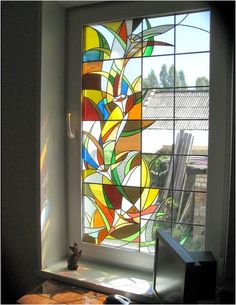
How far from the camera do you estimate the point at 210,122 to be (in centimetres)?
134

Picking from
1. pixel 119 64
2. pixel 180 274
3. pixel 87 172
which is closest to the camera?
pixel 180 274

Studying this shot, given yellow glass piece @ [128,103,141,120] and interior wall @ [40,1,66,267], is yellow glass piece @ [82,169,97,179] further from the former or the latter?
yellow glass piece @ [128,103,141,120]

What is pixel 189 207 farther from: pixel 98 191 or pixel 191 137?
pixel 98 191

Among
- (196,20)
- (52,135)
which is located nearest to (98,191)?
(52,135)

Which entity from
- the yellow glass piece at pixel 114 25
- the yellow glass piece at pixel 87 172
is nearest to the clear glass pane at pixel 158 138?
the yellow glass piece at pixel 87 172

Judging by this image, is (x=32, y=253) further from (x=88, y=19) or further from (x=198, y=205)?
(x=88, y=19)

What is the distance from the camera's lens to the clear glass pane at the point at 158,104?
1.45 metres

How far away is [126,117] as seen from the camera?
5.06 feet

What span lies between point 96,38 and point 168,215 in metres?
1.01

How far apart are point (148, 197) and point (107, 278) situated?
1.49 ft

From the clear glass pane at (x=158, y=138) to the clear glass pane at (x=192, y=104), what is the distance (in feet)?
0.26

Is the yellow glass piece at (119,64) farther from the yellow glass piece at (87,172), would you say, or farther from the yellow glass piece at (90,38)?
the yellow glass piece at (87,172)

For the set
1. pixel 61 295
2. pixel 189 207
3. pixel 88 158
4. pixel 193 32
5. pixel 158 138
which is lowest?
pixel 61 295

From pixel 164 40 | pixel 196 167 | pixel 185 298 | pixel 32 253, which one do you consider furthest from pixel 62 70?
pixel 185 298
